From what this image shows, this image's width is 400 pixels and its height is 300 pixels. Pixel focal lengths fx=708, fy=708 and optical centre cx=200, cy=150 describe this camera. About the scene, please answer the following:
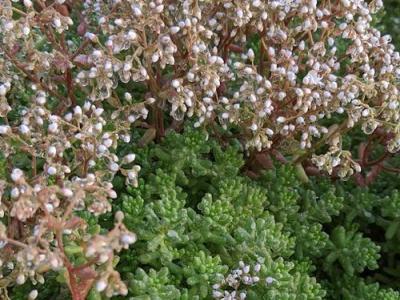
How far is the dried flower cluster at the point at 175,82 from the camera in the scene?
192cm

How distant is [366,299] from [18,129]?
1.21 meters

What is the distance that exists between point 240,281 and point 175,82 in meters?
0.62

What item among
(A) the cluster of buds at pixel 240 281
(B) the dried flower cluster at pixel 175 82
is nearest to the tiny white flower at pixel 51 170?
(B) the dried flower cluster at pixel 175 82

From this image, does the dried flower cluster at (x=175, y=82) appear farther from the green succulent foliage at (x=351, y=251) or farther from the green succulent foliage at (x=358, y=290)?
the green succulent foliage at (x=358, y=290)

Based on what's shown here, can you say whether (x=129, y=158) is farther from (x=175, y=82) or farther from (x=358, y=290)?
(x=358, y=290)

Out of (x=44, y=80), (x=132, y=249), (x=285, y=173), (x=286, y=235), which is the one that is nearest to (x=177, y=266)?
(x=132, y=249)

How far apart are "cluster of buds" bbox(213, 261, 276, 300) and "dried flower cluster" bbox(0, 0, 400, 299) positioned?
38 centimetres

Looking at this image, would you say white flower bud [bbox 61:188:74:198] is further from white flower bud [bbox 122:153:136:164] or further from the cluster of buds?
the cluster of buds

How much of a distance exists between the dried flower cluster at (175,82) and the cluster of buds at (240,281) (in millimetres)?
383

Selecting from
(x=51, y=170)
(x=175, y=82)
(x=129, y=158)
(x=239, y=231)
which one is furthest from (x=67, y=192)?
(x=239, y=231)

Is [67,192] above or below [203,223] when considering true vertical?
above

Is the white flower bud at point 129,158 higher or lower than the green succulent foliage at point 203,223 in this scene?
higher

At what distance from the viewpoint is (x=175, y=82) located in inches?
80.2

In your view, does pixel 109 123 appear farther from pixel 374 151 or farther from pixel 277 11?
pixel 374 151
